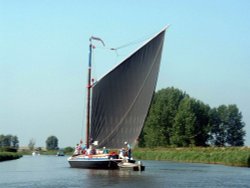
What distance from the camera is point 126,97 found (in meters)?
38.8

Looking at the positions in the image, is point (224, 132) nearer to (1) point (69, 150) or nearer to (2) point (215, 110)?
(2) point (215, 110)

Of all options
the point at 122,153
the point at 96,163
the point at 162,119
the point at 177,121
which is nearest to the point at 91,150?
the point at 96,163

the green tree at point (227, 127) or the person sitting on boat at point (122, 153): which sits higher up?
the green tree at point (227, 127)

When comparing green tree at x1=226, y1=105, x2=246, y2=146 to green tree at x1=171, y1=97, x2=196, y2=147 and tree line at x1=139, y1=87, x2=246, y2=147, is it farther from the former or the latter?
green tree at x1=171, y1=97, x2=196, y2=147

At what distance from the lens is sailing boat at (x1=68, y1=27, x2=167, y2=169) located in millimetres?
36781

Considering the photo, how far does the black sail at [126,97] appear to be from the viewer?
1447 inches

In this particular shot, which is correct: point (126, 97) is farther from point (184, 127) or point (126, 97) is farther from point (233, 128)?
point (233, 128)

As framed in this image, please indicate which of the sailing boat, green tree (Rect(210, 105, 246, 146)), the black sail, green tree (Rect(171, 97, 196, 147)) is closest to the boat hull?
the sailing boat

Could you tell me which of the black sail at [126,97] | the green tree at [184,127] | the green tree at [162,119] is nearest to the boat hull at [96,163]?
Answer: the black sail at [126,97]

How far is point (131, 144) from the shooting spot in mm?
38656

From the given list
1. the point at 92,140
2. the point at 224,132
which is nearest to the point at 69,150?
the point at 224,132

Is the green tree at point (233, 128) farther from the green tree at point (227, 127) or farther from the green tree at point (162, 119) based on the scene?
the green tree at point (162, 119)

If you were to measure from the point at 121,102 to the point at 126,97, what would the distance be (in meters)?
0.77

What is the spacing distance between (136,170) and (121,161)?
153 cm
